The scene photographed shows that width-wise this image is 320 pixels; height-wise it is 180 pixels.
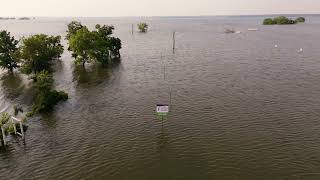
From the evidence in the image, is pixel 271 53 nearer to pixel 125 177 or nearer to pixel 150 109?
pixel 150 109

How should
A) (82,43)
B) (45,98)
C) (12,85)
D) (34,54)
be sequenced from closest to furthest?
(45,98)
(12,85)
(34,54)
(82,43)

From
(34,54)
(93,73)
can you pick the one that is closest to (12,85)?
(34,54)

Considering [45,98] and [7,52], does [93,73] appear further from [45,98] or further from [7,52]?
[45,98]

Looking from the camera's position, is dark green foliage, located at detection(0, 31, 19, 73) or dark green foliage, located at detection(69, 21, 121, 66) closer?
dark green foliage, located at detection(0, 31, 19, 73)

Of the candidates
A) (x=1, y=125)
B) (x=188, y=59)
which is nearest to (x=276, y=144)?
(x=1, y=125)

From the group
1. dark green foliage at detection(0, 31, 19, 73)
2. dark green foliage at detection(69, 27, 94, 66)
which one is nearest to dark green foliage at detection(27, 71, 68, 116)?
dark green foliage at detection(0, 31, 19, 73)

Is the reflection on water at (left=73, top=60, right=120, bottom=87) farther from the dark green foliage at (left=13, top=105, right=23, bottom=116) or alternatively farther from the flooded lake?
the dark green foliage at (left=13, top=105, right=23, bottom=116)

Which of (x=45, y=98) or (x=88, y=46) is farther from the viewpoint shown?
(x=88, y=46)

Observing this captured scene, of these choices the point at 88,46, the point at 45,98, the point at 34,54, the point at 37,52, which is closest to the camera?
the point at 45,98

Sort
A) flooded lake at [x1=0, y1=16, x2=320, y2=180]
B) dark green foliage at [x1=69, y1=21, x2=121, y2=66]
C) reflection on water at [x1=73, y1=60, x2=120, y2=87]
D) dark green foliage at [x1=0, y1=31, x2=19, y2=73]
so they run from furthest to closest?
dark green foliage at [x1=69, y1=21, x2=121, y2=66]
dark green foliage at [x1=0, y1=31, x2=19, y2=73]
reflection on water at [x1=73, y1=60, x2=120, y2=87]
flooded lake at [x1=0, y1=16, x2=320, y2=180]
